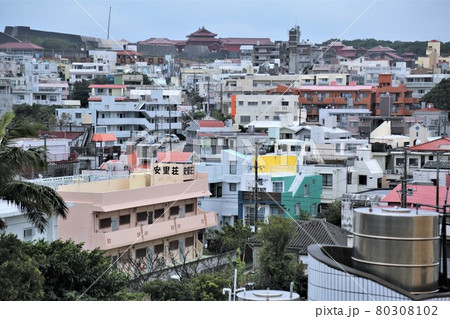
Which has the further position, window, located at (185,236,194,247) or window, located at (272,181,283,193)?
window, located at (272,181,283,193)

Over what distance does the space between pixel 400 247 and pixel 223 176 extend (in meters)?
6.61

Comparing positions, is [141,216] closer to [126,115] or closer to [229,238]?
[229,238]

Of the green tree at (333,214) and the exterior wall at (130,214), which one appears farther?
the green tree at (333,214)

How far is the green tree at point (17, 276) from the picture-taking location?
3502mm

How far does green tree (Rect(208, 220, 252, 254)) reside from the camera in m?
7.60

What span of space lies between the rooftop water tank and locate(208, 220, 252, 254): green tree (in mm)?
4832

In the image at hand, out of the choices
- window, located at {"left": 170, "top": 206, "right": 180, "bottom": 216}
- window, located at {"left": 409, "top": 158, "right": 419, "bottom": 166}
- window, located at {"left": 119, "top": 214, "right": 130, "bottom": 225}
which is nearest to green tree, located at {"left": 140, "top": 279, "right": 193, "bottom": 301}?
window, located at {"left": 119, "top": 214, "right": 130, "bottom": 225}

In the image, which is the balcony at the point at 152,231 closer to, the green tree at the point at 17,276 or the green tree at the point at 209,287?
the green tree at the point at 209,287

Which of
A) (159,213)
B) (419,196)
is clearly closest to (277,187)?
(159,213)

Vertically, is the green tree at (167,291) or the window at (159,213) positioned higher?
the window at (159,213)

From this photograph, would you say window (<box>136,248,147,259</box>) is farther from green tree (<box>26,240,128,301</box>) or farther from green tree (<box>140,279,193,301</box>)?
green tree (<box>26,240,128,301</box>)

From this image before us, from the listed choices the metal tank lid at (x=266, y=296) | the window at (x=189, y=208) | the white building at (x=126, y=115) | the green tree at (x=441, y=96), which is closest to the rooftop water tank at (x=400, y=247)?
the metal tank lid at (x=266, y=296)

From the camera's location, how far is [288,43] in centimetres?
2353

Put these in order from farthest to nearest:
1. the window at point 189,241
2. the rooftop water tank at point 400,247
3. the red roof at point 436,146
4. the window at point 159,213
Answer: the red roof at point 436,146 → the window at point 189,241 → the window at point 159,213 → the rooftop water tank at point 400,247
